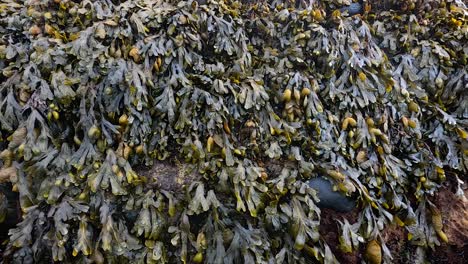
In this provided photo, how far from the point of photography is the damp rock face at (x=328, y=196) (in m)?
2.38

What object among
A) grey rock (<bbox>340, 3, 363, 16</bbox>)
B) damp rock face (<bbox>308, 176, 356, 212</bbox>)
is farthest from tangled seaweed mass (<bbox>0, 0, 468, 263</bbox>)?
grey rock (<bbox>340, 3, 363, 16</bbox>)

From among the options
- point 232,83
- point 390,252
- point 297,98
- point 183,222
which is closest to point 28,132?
point 183,222

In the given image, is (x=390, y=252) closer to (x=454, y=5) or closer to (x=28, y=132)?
(x=454, y=5)

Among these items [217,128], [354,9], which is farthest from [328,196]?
[354,9]

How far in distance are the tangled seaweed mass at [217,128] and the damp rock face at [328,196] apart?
0.04m

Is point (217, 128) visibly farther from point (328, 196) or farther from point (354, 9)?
point (354, 9)

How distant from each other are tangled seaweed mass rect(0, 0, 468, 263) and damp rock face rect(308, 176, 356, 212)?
1.6 inches

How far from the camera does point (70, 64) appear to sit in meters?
2.46

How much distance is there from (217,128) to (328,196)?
0.89 m

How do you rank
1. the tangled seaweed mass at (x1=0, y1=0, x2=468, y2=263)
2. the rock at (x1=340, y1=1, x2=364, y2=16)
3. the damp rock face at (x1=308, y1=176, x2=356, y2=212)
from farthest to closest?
the rock at (x1=340, y1=1, x2=364, y2=16) → the damp rock face at (x1=308, y1=176, x2=356, y2=212) → the tangled seaweed mass at (x1=0, y1=0, x2=468, y2=263)

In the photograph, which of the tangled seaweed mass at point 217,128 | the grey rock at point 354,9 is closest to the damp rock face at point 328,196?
the tangled seaweed mass at point 217,128

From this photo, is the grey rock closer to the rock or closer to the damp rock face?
the rock

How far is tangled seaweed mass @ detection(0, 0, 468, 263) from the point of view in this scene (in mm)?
2217

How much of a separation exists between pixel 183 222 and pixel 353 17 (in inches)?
85.5
